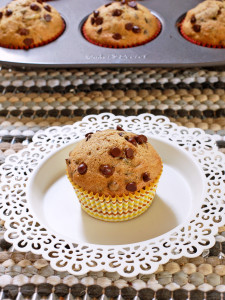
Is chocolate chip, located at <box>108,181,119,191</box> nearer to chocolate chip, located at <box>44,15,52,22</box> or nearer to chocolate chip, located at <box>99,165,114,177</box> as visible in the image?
chocolate chip, located at <box>99,165,114,177</box>

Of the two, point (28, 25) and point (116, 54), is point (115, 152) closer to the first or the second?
point (116, 54)

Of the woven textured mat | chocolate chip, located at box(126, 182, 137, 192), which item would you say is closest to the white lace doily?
the woven textured mat

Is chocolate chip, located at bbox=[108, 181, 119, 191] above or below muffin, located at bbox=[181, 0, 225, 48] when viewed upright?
below

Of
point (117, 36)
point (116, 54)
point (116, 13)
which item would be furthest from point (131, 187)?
point (116, 13)

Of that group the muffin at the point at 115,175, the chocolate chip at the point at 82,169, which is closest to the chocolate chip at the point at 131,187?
the muffin at the point at 115,175

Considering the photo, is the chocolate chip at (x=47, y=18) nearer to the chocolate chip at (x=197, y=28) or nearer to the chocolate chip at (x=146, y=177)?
the chocolate chip at (x=197, y=28)

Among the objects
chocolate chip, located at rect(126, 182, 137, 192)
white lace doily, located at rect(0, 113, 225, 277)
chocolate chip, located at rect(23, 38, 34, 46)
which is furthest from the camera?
chocolate chip, located at rect(23, 38, 34, 46)

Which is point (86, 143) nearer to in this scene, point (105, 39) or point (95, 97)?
point (95, 97)
